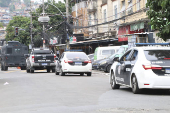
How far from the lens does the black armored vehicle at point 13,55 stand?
42.0 m

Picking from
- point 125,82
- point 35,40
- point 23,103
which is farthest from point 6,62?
point 35,40

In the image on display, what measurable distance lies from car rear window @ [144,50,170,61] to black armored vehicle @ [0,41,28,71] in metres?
29.7

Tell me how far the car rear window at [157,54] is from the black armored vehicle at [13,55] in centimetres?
2970

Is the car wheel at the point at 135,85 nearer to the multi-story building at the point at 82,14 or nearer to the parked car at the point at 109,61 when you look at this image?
the parked car at the point at 109,61

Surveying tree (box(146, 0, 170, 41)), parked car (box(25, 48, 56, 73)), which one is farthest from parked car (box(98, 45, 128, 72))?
tree (box(146, 0, 170, 41))

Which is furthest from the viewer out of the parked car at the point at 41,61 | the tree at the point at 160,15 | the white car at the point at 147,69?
the parked car at the point at 41,61

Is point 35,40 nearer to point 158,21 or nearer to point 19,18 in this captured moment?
point 19,18

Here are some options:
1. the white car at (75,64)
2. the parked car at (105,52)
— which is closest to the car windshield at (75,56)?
the white car at (75,64)

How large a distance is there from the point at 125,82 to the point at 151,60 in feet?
5.22

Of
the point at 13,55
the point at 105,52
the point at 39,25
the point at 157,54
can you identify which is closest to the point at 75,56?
the point at 105,52

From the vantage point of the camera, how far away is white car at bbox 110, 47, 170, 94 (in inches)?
502

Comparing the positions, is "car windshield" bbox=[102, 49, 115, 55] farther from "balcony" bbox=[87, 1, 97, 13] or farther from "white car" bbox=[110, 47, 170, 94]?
"white car" bbox=[110, 47, 170, 94]

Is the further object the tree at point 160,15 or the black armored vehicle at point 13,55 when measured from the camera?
the black armored vehicle at point 13,55

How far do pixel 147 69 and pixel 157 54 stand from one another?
858mm
